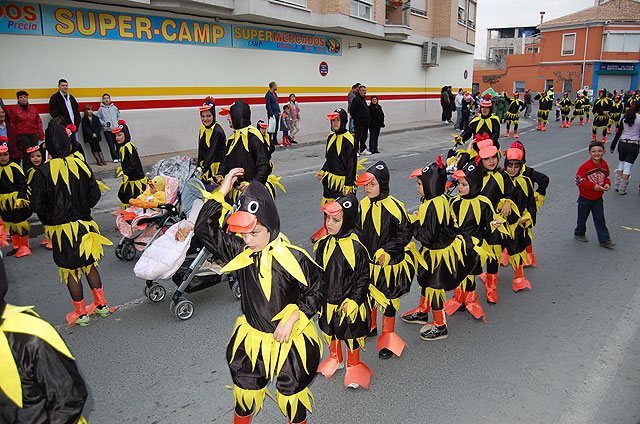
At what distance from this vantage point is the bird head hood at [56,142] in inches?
186

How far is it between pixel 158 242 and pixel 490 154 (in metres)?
3.74

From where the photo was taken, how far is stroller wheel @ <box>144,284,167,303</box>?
544 cm

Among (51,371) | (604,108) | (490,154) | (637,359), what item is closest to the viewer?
(51,371)

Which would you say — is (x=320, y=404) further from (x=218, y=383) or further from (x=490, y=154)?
(x=490, y=154)

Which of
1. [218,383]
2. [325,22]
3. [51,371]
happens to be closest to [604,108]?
[325,22]

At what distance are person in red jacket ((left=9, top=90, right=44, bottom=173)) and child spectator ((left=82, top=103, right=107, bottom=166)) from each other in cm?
145

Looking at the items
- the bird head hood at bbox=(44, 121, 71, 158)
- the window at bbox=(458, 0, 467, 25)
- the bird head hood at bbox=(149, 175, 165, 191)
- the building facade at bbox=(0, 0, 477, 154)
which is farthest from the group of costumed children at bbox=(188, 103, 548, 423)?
the window at bbox=(458, 0, 467, 25)

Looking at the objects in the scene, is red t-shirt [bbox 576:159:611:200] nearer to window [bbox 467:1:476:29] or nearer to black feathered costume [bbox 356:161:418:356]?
black feathered costume [bbox 356:161:418:356]

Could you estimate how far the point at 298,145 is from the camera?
17.9 m

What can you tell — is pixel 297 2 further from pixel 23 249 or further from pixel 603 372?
pixel 603 372

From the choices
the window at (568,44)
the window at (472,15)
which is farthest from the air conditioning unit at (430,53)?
the window at (568,44)

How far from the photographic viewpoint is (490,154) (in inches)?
206

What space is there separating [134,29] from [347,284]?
42.1 feet

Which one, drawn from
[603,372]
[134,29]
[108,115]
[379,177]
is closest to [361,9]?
[134,29]
